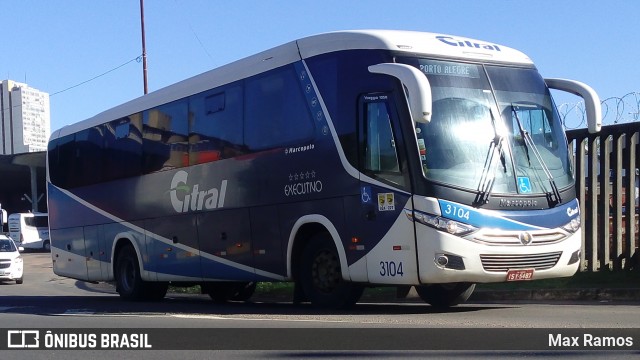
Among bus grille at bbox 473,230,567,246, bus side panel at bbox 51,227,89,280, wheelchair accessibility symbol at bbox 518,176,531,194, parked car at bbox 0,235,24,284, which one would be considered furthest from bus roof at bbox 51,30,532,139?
parked car at bbox 0,235,24,284

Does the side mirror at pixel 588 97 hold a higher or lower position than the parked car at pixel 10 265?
higher

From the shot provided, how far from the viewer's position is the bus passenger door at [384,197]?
37.7 feet

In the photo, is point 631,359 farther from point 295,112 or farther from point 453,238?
point 295,112

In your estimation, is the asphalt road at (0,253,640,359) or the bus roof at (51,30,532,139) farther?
the bus roof at (51,30,532,139)

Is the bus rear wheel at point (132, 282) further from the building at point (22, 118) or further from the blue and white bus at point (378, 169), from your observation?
the building at point (22, 118)

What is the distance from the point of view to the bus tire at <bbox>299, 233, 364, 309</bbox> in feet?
41.5

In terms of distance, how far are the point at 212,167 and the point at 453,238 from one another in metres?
5.44

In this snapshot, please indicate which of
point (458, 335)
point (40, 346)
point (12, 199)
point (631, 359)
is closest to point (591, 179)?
point (458, 335)

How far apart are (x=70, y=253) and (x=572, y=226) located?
1251 centimetres

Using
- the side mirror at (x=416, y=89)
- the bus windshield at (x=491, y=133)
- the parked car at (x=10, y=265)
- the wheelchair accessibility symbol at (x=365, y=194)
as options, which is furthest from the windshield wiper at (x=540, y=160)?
the parked car at (x=10, y=265)

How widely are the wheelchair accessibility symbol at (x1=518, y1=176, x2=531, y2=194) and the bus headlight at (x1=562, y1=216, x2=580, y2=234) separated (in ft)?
2.51

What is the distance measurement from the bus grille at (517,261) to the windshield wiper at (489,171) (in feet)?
2.34

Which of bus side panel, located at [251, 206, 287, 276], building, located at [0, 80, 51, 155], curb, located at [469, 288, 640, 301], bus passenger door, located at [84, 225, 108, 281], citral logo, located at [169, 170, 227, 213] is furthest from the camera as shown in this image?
building, located at [0, 80, 51, 155]

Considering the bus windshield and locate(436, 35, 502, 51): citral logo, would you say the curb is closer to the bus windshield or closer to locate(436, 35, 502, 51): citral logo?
the bus windshield
